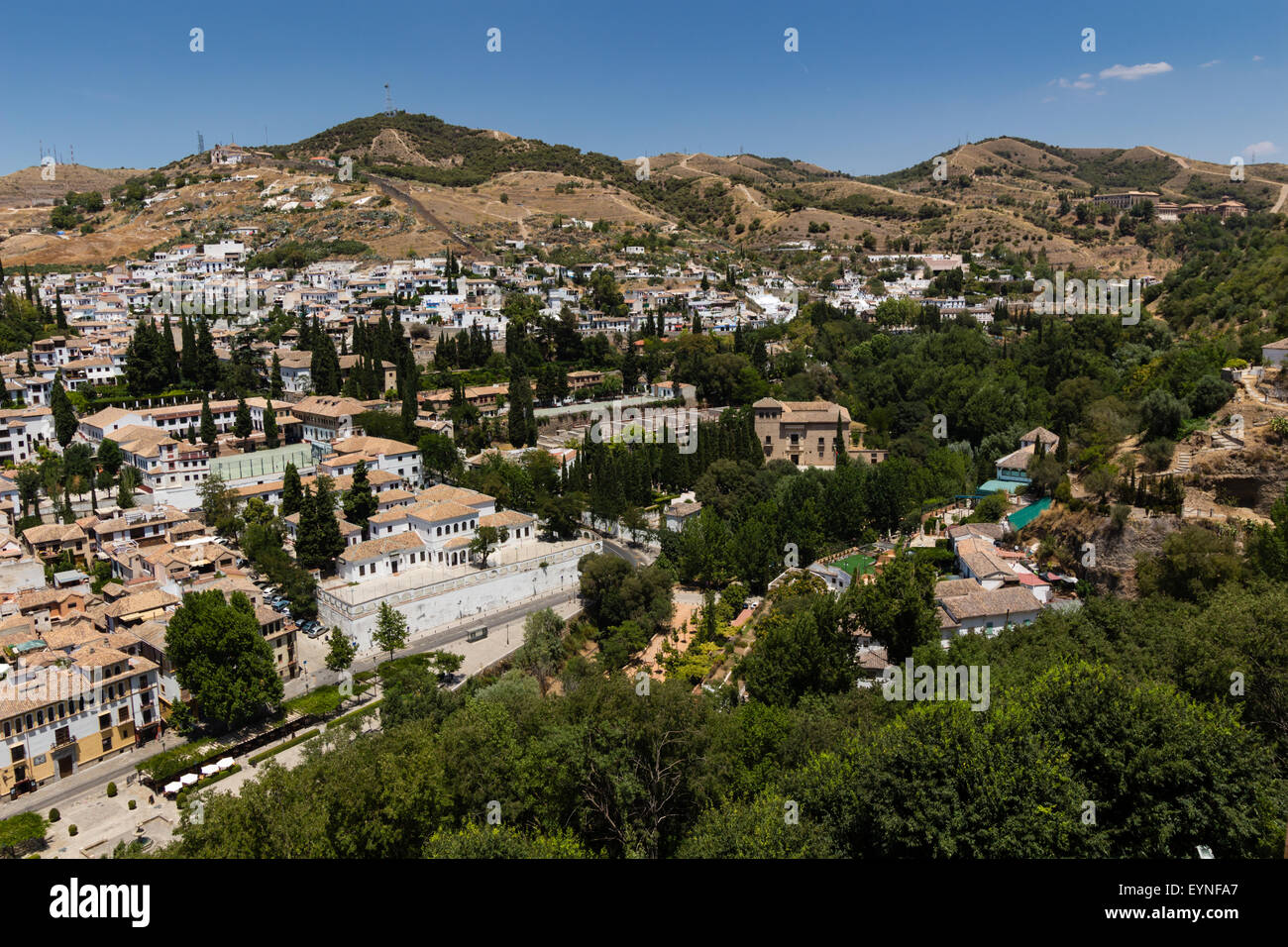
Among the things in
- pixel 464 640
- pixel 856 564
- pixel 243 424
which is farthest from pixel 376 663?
pixel 243 424

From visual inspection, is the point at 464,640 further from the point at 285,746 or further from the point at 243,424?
the point at 243,424

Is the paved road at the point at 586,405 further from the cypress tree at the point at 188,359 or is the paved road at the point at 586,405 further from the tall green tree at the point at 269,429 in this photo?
the cypress tree at the point at 188,359

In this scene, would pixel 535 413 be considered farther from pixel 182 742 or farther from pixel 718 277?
pixel 718 277

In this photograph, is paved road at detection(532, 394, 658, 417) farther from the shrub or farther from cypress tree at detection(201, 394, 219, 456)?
the shrub

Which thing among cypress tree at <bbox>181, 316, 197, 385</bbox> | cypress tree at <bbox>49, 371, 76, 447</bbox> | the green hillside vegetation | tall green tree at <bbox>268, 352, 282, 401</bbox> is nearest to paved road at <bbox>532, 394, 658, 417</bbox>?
tall green tree at <bbox>268, 352, 282, 401</bbox>
